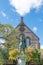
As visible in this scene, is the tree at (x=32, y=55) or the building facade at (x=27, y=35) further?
the building facade at (x=27, y=35)

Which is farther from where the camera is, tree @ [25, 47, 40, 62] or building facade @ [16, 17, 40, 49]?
building facade @ [16, 17, 40, 49]

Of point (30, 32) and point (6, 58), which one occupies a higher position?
point (30, 32)

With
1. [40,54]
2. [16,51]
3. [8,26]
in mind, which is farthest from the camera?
[40,54]

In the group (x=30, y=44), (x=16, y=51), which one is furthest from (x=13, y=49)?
(x=30, y=44)

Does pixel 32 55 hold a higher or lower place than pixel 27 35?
lower

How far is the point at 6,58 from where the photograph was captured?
1791 inches

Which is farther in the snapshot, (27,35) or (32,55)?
(27,35)

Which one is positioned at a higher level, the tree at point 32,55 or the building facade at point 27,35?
the building facade at point 27,35

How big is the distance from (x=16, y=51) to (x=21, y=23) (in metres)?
11.9

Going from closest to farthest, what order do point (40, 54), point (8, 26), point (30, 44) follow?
point (8, 26), point (40, 54), point (30, 44)

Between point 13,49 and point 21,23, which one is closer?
point 13,49

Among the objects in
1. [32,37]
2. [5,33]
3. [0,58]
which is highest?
[32,37]

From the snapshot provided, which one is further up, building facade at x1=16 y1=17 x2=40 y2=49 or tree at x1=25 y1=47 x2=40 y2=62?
building facade at x1=16 y1=17 x2=40 y2=49

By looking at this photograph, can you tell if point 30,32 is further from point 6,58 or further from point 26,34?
point 6,58
